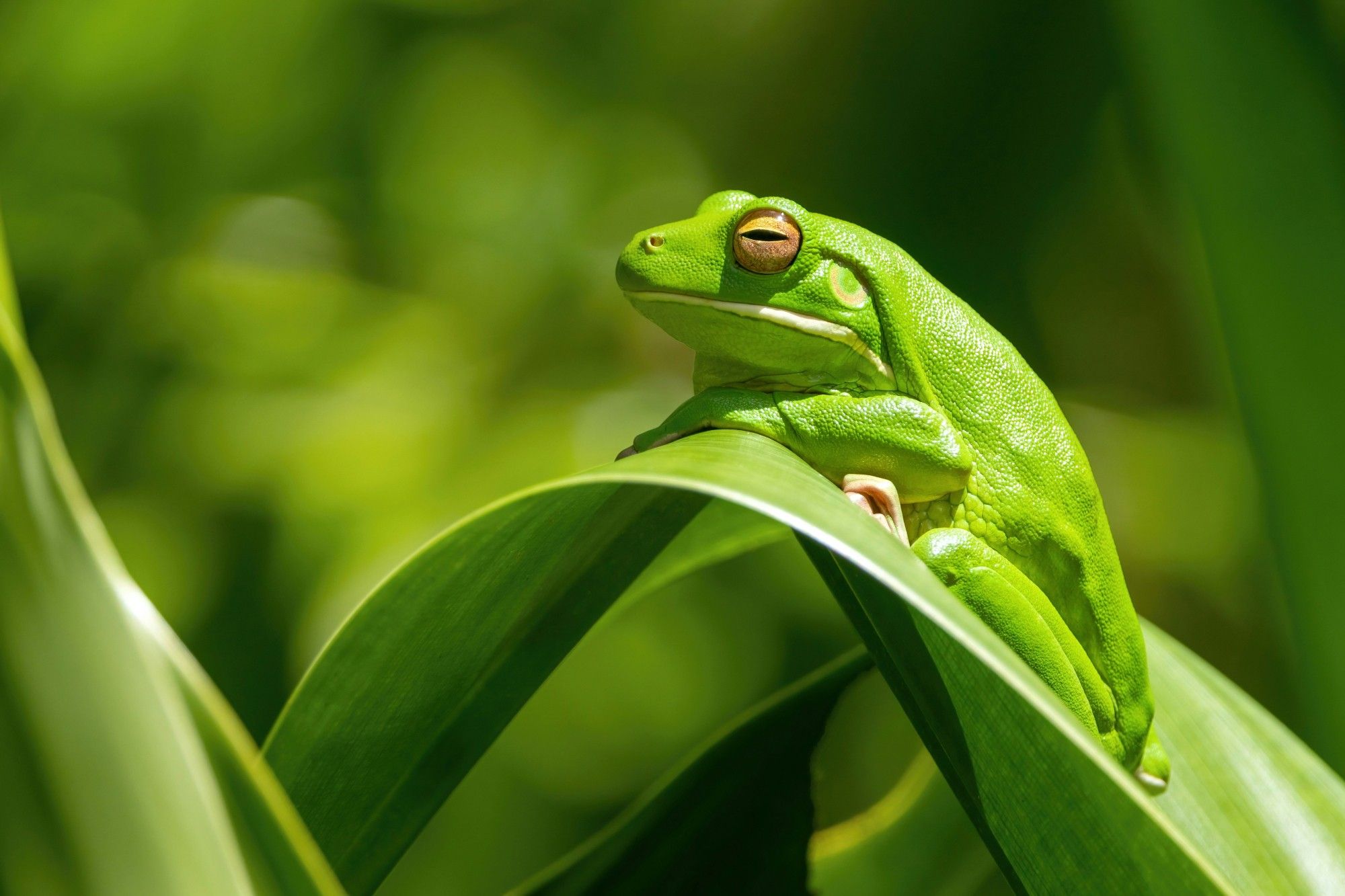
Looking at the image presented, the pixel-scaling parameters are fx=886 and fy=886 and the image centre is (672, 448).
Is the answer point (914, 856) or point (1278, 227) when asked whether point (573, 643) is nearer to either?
point (914, 856)

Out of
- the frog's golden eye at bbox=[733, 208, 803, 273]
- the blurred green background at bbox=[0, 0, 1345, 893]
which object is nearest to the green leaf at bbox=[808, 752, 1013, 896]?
the frog's golden eye at bbox=[733, 208, 803, 273]

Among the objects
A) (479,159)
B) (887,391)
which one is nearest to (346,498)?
(479,159)

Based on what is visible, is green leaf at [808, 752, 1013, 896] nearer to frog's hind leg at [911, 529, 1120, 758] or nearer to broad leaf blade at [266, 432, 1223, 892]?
frog's hind leg at [911, 529, 1120, 758]

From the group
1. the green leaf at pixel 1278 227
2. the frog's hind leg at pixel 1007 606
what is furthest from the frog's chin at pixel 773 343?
the green leaf at pixel 1278 227

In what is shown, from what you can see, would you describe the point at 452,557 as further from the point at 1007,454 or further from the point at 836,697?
the point at 1007,454

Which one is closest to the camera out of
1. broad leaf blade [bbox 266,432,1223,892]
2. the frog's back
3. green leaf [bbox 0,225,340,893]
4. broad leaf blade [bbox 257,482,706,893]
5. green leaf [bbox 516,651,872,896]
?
green leaf [bbox 0,225,340,893]

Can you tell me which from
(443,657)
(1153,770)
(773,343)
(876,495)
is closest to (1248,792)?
(1153,770)
